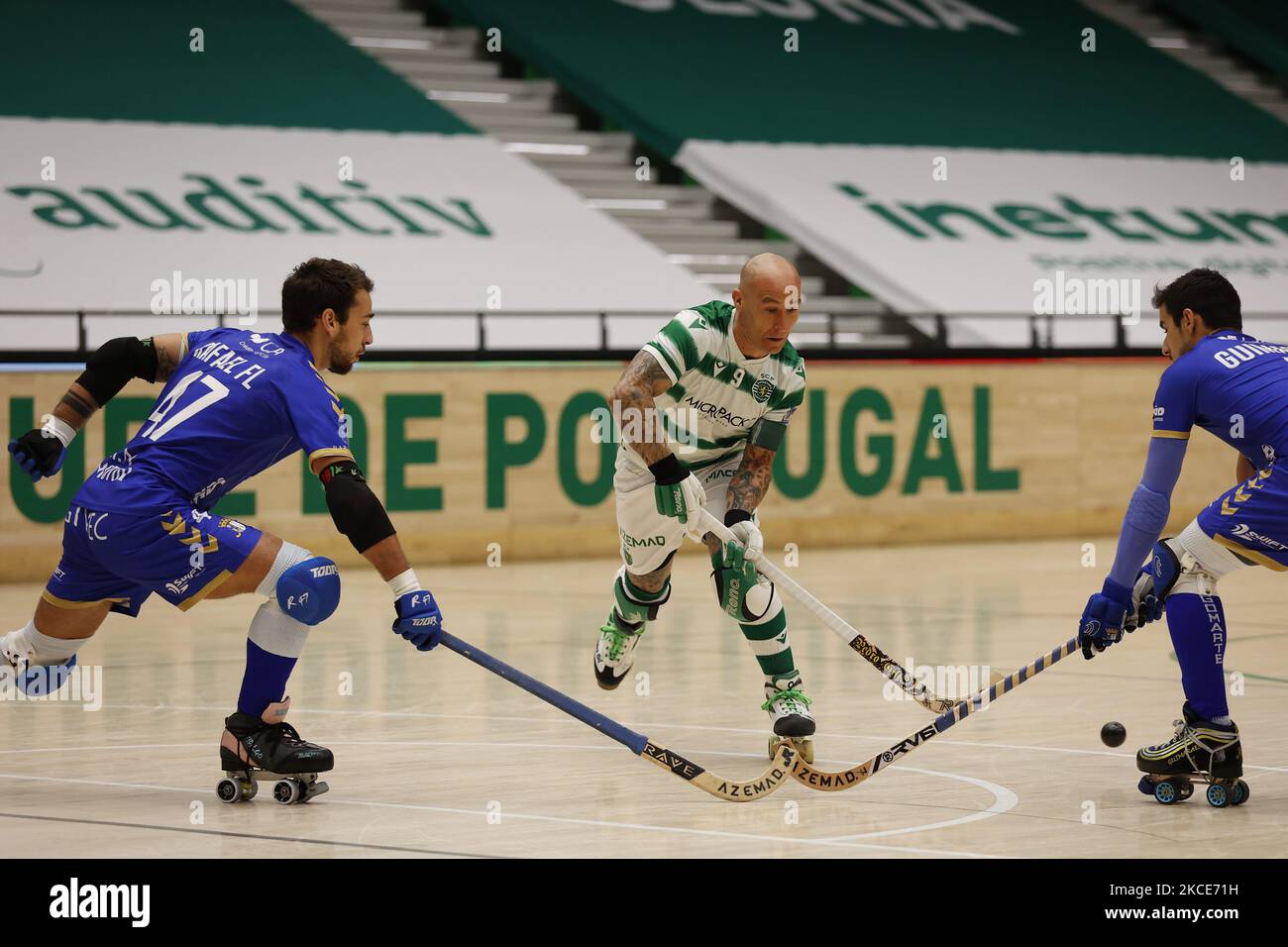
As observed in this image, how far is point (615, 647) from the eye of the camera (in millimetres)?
8688

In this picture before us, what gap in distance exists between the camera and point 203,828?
632cm

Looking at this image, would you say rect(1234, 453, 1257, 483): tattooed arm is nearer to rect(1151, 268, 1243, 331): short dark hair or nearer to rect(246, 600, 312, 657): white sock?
rect(1151, 268, 1243, 331): short dark hair

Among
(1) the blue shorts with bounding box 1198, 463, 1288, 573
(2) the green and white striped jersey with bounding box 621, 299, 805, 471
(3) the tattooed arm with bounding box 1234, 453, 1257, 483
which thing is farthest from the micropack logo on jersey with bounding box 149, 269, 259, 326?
(1) the blue shorts with bounding box 1198, 463, 1288, 573

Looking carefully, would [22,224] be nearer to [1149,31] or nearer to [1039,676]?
[1039,676]

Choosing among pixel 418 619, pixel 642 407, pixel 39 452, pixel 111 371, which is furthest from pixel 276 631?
pixel 642 407

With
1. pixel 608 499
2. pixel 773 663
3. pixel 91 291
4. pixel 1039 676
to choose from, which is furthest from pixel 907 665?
pixel 91 291

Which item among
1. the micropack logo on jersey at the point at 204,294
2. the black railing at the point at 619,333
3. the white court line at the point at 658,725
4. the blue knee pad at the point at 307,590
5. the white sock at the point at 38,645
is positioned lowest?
the white court line at the point at 658,725

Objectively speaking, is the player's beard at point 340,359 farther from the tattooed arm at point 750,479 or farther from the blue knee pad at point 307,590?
the tattooed arm at point 750,479

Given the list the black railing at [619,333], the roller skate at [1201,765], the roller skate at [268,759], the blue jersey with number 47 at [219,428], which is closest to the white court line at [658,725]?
the roller skate at [1201,765]

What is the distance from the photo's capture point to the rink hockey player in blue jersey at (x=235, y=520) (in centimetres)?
657

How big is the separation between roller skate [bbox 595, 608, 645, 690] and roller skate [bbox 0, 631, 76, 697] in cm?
252

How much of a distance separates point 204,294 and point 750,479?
11.9 metres
